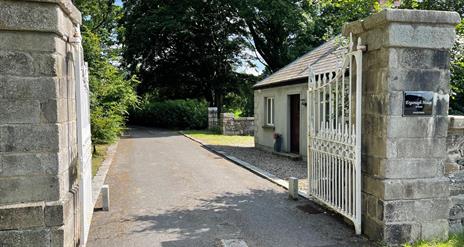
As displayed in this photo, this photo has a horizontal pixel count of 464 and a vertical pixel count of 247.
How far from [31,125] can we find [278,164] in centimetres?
875

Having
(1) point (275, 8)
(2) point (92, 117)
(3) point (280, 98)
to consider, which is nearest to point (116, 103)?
(2) point (92, 117)

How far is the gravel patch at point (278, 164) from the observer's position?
9.85 meters

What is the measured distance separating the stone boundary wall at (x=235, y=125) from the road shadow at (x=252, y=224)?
1652 centimetres

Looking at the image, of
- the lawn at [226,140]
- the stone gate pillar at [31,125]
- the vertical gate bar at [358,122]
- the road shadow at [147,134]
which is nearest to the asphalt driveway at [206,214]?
the vertical gate bar at [358,122]

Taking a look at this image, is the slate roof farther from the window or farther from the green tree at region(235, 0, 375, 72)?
the green tree at region(235, 0, 375, 72)

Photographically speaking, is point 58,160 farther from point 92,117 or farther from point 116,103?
point 116,103

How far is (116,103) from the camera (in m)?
14.1

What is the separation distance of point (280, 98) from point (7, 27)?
11358mm

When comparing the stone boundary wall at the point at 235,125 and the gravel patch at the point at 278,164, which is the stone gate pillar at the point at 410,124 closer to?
the gravel patch at the point at 278,164

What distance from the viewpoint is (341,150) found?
5559mm

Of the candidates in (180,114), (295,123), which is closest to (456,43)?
(295,123)

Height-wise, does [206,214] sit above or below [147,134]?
below

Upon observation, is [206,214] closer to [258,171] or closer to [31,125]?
[31,125]

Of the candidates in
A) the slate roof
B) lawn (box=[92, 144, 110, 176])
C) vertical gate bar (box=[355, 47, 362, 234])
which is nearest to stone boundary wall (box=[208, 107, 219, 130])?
the slate roof
